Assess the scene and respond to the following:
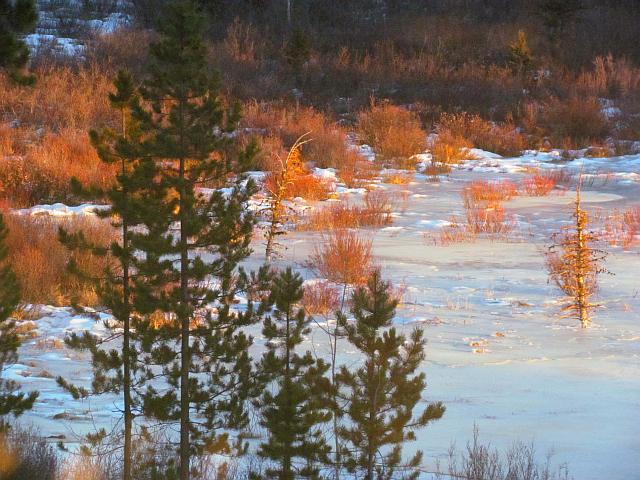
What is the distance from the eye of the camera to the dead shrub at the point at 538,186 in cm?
1523

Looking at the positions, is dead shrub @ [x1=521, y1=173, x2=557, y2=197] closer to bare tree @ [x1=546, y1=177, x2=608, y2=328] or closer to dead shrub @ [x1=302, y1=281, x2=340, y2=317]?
bare tree @ [x1=546, y1=177, x2=608, y2=328]

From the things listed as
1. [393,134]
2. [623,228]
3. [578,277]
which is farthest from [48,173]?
[578,277]

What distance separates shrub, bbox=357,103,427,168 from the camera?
1889 cm

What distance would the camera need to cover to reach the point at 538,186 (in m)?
15.3

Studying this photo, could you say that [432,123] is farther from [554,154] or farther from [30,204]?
[30,204]

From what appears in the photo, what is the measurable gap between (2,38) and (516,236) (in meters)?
8.33

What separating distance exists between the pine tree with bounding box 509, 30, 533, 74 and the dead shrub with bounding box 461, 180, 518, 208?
11229 millimetres

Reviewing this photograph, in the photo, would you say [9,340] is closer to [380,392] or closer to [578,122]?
[380,392]

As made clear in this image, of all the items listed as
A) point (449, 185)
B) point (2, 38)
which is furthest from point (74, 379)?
point (449, 185)

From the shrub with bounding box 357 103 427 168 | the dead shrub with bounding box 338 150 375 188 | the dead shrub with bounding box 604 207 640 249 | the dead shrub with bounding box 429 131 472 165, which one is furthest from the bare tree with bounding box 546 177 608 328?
the shrub with bounding box 357 103 427 168

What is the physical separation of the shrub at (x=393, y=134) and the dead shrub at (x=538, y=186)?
2.89 metres

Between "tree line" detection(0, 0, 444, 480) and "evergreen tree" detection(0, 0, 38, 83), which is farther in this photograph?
"evergreen tree" detection(0, 0, 38, 83)

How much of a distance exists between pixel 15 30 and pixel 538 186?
12.0m

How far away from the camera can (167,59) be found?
14.1 feet
